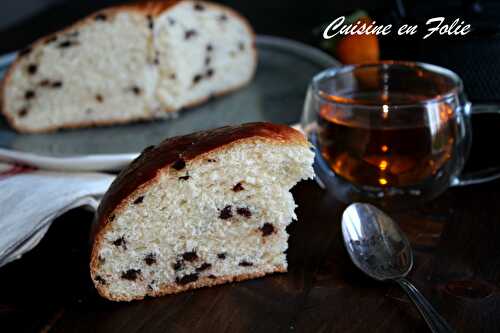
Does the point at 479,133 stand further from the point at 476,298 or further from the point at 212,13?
the point at 212,13

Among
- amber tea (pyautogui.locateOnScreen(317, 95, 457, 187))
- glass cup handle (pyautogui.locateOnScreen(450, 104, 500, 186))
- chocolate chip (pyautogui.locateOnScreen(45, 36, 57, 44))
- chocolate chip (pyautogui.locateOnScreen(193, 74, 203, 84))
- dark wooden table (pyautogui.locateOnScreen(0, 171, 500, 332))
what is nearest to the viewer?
dark wooden table (pyautogui.locateOnScreen(0, 171, 500, 332))

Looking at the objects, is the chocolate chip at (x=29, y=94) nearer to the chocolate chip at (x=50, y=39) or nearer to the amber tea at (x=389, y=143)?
the chocolate chip at (x=50, y=39)

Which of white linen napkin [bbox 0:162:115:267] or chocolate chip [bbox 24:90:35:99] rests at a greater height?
white linen napkin [bbox 0:162:115:267]

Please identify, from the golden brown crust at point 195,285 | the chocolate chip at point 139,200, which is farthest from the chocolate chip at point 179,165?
the golden brown crust at point 195,285

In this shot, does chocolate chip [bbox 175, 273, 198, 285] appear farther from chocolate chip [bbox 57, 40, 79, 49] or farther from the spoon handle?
chocolate chip [bbox 57, 40, 79, 49]

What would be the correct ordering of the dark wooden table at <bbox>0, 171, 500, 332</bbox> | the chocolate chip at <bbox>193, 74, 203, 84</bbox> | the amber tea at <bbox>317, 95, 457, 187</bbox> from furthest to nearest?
the chocolate chip at <bbox>193, 74, 203, 84</bbox> < the amber tea at <bbox>317, 95, 457, 187</bbox> < the dark wooden table at <bbox>0, 171, 500, 332</bbox>

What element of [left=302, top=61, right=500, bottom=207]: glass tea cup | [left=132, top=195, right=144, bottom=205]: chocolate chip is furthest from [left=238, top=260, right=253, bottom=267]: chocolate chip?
[left=302, top=61, right=500, bottom=207]: glass tea cup
